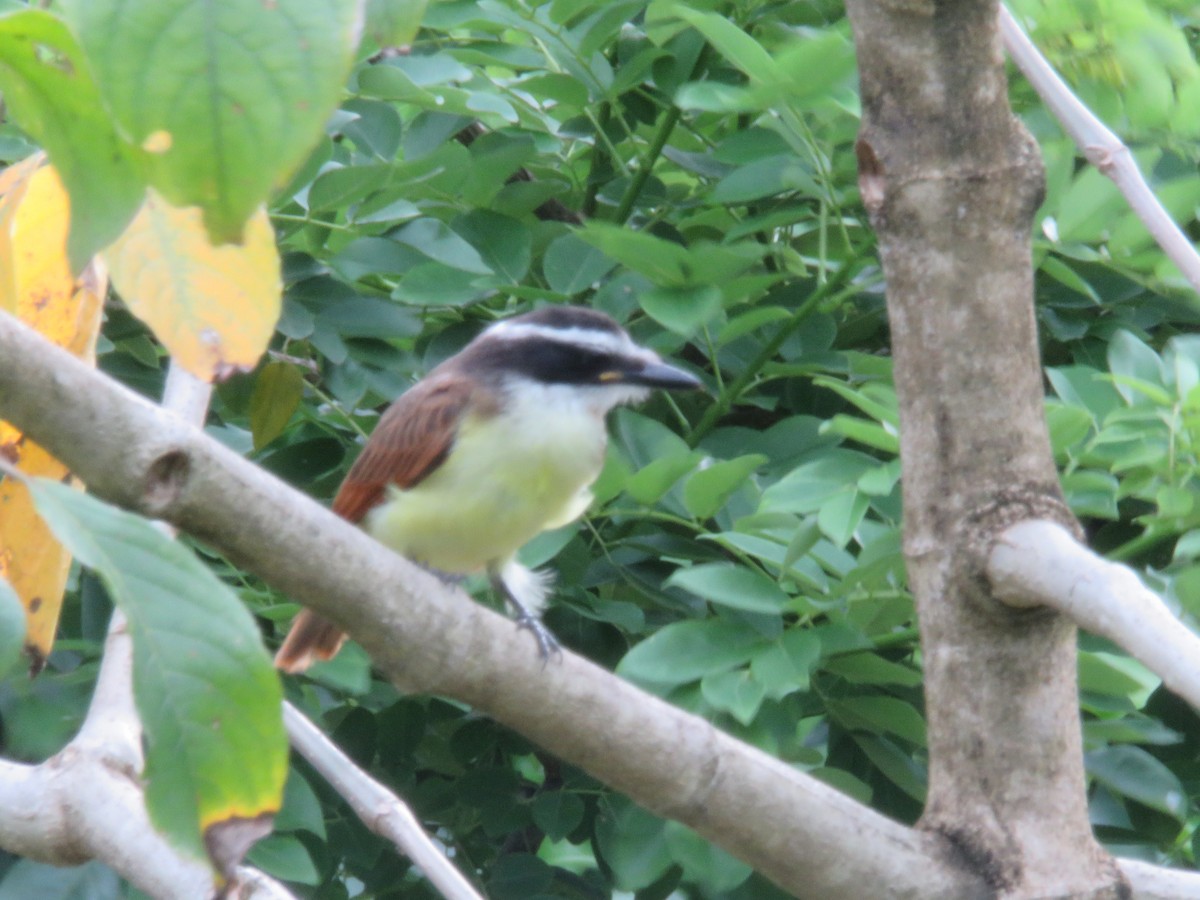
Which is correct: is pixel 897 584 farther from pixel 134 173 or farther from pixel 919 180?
pixel 134 173

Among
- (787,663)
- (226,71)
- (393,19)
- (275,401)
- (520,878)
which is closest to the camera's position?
(226,71)

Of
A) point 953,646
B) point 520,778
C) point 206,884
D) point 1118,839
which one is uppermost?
point 953,646

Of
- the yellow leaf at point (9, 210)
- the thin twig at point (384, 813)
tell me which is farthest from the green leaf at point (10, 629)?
the thin twig at point (384, 813)

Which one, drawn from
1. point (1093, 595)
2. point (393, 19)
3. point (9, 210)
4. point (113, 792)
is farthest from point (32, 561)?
point (1093, 595)

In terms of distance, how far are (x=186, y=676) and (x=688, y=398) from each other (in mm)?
2306

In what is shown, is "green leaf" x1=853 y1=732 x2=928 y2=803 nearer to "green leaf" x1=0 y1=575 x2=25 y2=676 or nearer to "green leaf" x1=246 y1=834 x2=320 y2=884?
"green leaf" x1=246 y1=834 x2=320 y2=884

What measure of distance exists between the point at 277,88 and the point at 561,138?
94.3 inches

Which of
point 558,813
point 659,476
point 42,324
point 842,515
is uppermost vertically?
point 42,324

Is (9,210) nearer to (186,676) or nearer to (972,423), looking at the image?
(186,676)

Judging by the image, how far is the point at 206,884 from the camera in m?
1.64

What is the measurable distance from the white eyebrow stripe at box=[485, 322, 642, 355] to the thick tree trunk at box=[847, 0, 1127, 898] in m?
1.00

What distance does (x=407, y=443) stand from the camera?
2723mm

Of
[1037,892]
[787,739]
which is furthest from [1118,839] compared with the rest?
[1037,892]

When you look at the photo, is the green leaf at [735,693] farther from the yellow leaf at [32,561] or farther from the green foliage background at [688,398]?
the yellow leaf at [32,561]
